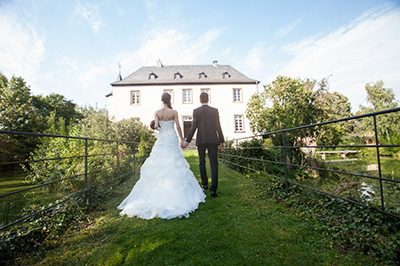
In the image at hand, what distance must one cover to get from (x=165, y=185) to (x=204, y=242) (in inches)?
55.6

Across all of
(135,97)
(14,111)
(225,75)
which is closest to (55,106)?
(14,111)

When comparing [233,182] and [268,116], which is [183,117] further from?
[233,182]

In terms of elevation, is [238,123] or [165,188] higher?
[238,123]

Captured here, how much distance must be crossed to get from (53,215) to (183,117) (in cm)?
1907

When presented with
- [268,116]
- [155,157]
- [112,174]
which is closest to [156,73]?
[268,116]

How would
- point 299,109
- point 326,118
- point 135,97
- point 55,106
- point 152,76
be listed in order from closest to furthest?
point 299,109 → point 326,118 → point 135,97 → point 152,76 → point 55,106

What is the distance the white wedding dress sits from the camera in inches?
110

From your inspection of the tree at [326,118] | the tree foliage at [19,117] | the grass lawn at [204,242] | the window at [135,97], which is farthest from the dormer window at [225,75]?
the grass lawn at [204,242]

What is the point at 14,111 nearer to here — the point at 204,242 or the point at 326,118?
the point at 204,242

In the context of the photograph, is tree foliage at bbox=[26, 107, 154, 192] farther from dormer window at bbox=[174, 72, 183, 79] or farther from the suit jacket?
dormer window at bbox=[174, 72, 183, 79]

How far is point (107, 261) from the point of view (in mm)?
1667

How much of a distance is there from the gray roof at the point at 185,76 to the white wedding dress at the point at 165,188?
1883cm

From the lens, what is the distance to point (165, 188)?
3.13m

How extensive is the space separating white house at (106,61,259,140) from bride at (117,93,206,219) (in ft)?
56.0
